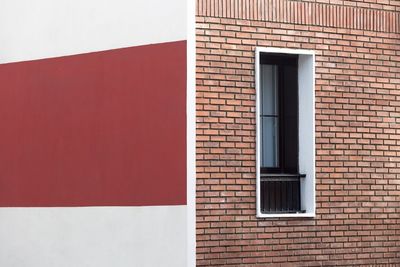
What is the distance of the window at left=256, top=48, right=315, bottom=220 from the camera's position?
11.9m

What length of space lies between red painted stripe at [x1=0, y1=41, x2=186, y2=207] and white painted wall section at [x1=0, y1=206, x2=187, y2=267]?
0.13 metres

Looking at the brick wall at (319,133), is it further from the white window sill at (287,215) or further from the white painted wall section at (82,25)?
the white painted wall section at (82,25)

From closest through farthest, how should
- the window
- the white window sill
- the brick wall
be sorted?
the brick wall < the white window sill < the window

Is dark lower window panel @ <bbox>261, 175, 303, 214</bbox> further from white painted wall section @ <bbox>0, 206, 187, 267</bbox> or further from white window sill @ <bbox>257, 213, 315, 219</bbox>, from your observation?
white painted wall section @ <bbox>0, 206, 187, 267</bbox>

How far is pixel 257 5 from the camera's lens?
11703 mm

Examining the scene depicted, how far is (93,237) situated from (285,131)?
275 centimetres

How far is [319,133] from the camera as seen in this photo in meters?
11.9

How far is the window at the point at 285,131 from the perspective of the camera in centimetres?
1186

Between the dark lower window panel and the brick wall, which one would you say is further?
the dark lower window panel

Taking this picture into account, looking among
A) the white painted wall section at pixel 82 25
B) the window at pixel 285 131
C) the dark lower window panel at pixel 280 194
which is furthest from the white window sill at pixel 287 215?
the white painted wall section at pixel 82 25

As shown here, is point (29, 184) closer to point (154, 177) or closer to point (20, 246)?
point (20, 246)

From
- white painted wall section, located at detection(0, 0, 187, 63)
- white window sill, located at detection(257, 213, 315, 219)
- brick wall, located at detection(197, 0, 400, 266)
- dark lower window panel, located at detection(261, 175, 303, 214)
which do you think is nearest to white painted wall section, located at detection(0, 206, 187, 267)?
brick wall, located at detection(197, 0, 400, 266)

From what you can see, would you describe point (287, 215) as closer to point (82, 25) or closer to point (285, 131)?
point (285, 131)

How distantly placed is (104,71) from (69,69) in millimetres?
554
